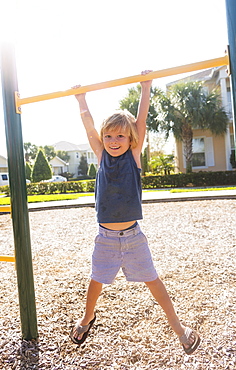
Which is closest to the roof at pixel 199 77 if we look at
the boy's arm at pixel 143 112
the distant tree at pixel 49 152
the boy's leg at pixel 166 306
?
the boy's arm at pixel 143 112

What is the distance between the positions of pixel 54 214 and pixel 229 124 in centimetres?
1341

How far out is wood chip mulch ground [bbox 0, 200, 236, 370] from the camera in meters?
1.92

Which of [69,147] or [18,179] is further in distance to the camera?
[69,147]

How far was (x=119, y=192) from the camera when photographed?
186cm

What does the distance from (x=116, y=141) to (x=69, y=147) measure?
62.0 m

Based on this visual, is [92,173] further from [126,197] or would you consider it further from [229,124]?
[126,197]

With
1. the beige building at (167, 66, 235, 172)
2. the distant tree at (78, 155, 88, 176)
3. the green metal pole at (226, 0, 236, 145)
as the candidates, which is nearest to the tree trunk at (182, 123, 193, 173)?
the beige building at (167, 66, 235, 172)

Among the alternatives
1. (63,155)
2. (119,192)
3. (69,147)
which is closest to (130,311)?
(119,192)

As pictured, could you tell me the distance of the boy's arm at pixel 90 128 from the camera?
6.65 feet

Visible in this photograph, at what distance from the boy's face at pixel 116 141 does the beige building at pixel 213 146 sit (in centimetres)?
1769

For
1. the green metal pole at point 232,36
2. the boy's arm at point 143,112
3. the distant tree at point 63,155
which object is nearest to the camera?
the green metal pole at point 232,36

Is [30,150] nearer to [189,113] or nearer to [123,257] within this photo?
[189,113]

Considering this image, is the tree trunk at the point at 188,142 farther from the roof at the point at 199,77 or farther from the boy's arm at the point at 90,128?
the boy's arm at the point at 90,128

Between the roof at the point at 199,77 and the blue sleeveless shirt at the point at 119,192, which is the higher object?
the roof at the point at 199,77
